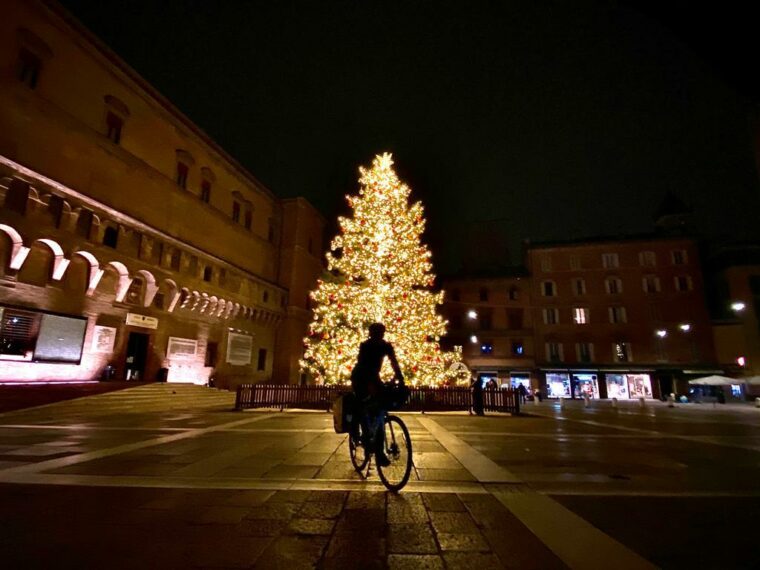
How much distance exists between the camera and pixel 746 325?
3547 cm

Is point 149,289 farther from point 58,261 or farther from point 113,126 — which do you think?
point 113,126

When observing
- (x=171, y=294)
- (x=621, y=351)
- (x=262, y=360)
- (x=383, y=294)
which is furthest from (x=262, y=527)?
(x=621, y=351)

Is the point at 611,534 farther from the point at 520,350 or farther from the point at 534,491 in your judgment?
the point at 520,350

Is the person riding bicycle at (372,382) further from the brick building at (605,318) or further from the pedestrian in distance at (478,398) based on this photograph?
the brick building at (605,318)

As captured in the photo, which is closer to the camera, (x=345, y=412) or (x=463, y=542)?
(x=463, y=542)

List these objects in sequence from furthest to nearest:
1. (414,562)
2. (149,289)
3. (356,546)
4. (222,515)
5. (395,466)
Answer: (149,289)
(395,466)
(222,515)
(356,546)
(414,562)

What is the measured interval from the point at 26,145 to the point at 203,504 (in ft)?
70.8

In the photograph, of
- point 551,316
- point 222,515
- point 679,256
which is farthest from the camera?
point 551,316

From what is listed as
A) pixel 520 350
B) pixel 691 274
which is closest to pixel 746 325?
pixel 691 274

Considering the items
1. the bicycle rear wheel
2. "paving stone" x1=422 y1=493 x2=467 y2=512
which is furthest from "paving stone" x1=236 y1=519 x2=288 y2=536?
the bicycle rear wheel

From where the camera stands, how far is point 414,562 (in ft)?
8.55

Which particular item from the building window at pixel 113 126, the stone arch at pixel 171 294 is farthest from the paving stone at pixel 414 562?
the building window at pixel 113 126

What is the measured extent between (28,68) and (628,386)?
48.2 meters

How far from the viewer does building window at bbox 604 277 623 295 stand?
39.1 m
